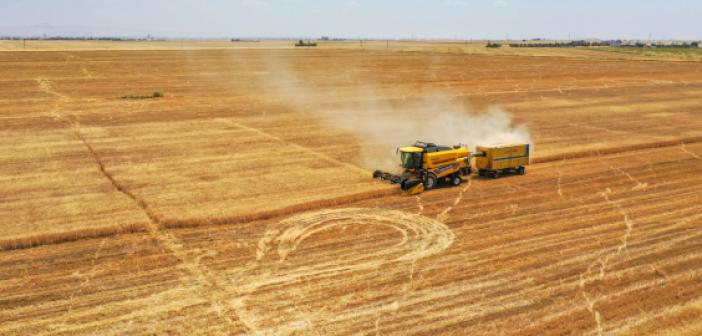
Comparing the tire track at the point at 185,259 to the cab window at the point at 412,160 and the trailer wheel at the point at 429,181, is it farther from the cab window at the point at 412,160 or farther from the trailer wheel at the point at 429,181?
the trailer wheel at the point at 429,181

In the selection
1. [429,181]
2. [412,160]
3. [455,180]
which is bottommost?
[455,180]

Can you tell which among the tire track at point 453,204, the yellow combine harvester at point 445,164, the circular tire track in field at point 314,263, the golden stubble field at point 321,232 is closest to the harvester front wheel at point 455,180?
the yellow combine harvester at point 445,164

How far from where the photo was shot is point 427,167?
2584 centimetres

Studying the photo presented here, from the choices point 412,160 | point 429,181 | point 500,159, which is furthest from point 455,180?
point 500,159

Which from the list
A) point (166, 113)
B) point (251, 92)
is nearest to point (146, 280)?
point (166, 113)

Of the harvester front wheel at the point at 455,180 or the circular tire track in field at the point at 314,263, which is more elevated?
the harvester front wheel at the point at 455,180

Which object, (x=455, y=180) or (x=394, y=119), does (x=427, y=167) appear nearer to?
(x=455, y=180)

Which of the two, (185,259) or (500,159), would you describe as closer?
(185,259)

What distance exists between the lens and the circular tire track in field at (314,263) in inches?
579

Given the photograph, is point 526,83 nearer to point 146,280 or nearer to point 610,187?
point 610,187

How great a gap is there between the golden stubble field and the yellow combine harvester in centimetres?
74

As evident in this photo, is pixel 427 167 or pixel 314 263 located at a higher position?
pixel 427 167

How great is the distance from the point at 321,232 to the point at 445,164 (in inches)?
320

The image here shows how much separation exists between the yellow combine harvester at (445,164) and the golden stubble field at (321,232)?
2.44ft
